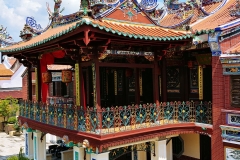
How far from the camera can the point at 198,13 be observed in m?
11.9

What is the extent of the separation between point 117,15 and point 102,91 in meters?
6.26

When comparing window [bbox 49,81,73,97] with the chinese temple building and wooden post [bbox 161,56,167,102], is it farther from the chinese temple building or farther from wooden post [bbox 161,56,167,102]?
wooden post [bbox 161,56,167,102]

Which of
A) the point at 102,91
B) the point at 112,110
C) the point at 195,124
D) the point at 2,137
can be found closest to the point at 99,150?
the point at 112,110

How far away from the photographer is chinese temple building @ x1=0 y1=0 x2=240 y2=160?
8.48 meters

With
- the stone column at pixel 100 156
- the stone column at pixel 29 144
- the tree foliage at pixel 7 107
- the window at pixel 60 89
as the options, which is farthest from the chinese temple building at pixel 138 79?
the tree foliage at pixel 7 107

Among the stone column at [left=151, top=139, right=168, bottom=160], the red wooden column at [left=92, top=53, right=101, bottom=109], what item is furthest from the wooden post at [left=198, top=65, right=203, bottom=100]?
the red wooden column at [left=92, top=53, right=101, bottom=109]

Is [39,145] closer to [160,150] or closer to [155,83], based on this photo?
[160,150]

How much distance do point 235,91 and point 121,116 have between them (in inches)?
139

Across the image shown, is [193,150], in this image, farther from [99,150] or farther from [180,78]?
[99,150]

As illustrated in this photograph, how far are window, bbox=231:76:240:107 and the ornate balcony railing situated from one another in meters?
0.96

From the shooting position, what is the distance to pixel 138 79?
10742 millimetres

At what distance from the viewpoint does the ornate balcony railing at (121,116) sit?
8453mm

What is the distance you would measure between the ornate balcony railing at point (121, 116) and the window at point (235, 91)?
961mm

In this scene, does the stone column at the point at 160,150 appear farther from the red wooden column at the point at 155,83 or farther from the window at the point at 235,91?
the window at the point at 235,91
